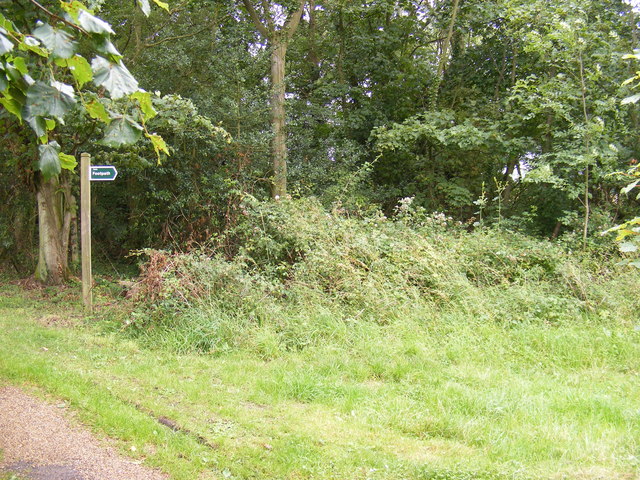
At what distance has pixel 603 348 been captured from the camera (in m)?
6.01

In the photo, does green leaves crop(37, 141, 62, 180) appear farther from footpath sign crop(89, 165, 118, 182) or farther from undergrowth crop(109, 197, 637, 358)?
footpath sign crop(89, 165, 118, 182)

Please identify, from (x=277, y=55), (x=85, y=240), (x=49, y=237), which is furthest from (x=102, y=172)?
(x=277, y=55)

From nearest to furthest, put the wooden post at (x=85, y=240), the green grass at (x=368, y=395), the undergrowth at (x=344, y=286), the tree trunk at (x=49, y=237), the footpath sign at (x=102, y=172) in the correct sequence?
1. the green grass at (x=368, y=395)
2. the undergrowth at (x=344, y=286)
3. the footpath sign at (x=102, y=172)
4. the wooden post at (x=85, y=240)
5. the tree trunk at (x=49, y=237)

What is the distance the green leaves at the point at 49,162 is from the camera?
7.19 ft

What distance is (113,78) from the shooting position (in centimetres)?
209

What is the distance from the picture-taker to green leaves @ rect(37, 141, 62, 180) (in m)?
2.19

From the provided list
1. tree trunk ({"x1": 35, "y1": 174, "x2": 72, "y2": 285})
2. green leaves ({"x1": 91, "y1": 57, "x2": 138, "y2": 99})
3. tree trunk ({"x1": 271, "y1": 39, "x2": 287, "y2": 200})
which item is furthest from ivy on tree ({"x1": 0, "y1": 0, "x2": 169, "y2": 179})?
tree trunk ({"x1": 271, "y1": 39, "x2": 287, "y2": 200})

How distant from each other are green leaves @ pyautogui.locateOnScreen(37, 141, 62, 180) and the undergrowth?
4091mm

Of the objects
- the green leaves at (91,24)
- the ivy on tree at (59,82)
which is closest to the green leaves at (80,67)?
the ivy on tree at (59,82)

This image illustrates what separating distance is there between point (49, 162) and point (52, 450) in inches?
97.5

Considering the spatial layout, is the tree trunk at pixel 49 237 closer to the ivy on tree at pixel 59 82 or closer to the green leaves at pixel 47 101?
the ivy on tree at pixel 59 82

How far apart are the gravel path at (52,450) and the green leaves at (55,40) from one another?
2.63m

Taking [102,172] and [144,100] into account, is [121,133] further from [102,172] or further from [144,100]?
[102,172]

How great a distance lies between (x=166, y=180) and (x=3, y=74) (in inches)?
398
